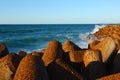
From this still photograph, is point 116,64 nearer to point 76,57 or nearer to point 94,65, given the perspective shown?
point 94,65

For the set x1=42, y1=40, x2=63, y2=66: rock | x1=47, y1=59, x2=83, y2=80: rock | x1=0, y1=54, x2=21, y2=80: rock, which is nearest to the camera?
x1=47, y1=59, x2=83, y2=80: rock

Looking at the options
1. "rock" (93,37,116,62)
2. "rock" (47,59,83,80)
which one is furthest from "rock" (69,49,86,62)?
"rock" (47,59,83,80)

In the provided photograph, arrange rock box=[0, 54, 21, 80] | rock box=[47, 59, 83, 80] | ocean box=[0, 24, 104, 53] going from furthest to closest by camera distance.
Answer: ocean box=[0, 24, 104, 53]
rock box=[0, 54, 21, 80]
rock box=[47, 59, 83, 80]

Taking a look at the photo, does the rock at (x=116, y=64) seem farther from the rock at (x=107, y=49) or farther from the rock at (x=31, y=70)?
the rock at (x=31, y=70)

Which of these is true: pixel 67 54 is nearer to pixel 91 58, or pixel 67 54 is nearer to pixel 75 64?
pixel 75 64

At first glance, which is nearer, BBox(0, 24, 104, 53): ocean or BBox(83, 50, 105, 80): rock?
BBox(83, 50, 105, 80): rock

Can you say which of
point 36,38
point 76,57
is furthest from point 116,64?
point 36,38

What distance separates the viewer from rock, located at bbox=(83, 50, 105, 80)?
525 cm

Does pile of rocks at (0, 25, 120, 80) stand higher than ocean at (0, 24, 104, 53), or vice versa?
pile of rocks at (0, 25, 120, 80)

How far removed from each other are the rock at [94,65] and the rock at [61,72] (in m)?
0.56

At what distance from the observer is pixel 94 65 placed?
529 centimetres

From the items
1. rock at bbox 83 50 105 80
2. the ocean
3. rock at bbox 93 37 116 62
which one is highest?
rock at bbox 93 37 116 62

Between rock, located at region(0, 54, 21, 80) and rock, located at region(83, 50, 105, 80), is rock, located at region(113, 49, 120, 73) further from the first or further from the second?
rock, located at region(0, 54, 21, 80)

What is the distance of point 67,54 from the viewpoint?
630cm
